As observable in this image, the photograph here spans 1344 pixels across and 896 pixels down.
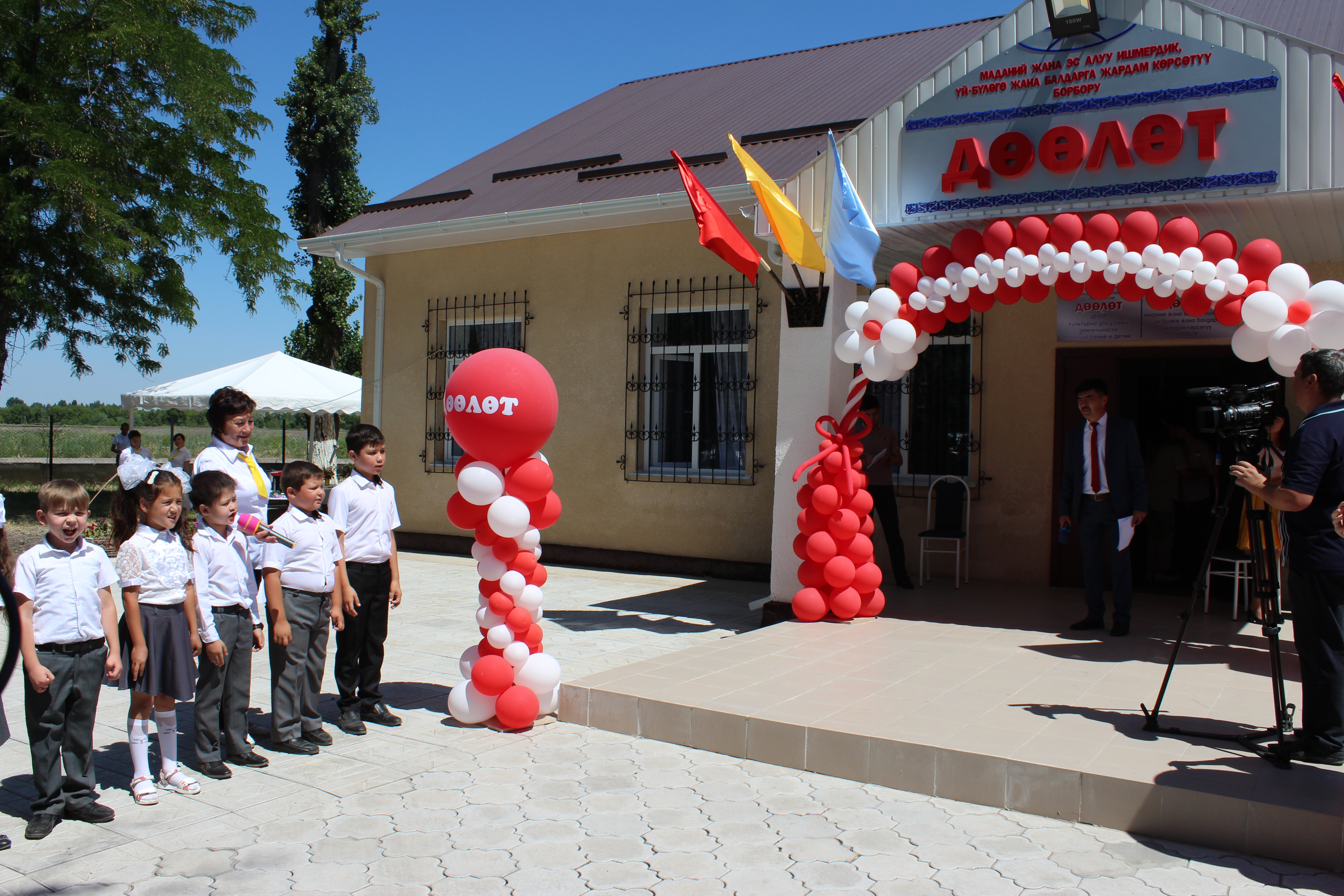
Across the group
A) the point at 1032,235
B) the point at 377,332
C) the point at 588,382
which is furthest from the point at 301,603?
the point at 377,332

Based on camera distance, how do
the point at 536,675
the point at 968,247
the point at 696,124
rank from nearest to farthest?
the point at 536,675, the point at 968,247, the point at 696,124

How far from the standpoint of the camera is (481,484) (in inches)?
197

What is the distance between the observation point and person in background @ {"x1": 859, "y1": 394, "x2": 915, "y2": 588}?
29.2 ft

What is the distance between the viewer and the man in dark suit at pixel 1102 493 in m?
6.82

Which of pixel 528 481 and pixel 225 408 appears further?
pixel 528 481

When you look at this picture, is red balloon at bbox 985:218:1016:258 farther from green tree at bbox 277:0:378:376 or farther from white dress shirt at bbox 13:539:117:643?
green tree at bbox 277:0:378:376

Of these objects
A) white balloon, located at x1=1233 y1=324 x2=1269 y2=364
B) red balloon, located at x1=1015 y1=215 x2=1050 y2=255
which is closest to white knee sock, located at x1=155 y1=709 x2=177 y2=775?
red balloon, located at x1=1015 y1=215 x2=1050 y2=255

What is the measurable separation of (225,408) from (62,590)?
1281mm

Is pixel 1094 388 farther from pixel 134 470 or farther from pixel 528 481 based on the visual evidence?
pixel 134 470

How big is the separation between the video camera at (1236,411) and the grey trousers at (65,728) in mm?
4853

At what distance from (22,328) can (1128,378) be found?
16687mm

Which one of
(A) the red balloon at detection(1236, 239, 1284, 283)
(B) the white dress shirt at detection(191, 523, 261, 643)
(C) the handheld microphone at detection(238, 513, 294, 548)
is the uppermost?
(A) the red balloon at detection(1236, 239, 1284, 283)

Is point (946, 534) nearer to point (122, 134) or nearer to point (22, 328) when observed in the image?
point (122, 134)

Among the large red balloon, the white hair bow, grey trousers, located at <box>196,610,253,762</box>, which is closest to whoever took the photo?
grey trousers, located at <box>196,610,253,762</box>
